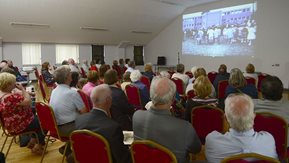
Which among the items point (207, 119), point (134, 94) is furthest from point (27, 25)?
point (207, 119)

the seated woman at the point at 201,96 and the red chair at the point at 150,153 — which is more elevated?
the seated woman at the point at 201,96

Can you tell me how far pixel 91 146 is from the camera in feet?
6.63

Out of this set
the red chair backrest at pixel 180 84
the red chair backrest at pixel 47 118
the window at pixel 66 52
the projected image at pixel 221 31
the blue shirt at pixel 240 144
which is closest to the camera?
the blue shirt at pixel 240 144

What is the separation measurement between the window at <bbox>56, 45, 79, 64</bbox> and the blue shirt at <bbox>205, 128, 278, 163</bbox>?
13841 mm

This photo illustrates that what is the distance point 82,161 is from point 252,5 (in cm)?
1068

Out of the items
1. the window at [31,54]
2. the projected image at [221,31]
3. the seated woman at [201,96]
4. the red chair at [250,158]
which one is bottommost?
the red chair at [250,158]

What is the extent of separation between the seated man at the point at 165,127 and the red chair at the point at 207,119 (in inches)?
45.3

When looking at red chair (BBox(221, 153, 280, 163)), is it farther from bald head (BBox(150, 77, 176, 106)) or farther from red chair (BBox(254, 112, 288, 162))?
red chair (BBox(254, 112, 288, 162))

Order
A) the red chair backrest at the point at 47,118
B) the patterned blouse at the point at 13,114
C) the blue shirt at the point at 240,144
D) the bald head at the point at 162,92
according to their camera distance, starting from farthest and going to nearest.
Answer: the patterned blouse at the point at 13,114 < the red chair backrest at the point at 47,118 < the bald head at the point at 162,92 < the blue shirt at the point at 240,144

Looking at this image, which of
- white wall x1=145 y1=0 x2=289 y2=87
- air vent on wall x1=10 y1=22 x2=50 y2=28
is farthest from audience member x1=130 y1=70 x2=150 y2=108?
air vent on wall x1=10 y1=22 x2=50 y2=28

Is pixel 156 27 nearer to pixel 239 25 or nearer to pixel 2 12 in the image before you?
pixel 239 25

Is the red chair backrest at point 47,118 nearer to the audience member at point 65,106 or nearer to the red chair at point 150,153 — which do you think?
the audience member at point 65,106

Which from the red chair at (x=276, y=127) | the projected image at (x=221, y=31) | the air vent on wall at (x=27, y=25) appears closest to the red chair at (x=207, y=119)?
the red chair at (x=276, y=127)

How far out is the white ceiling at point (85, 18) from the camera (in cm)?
1062
